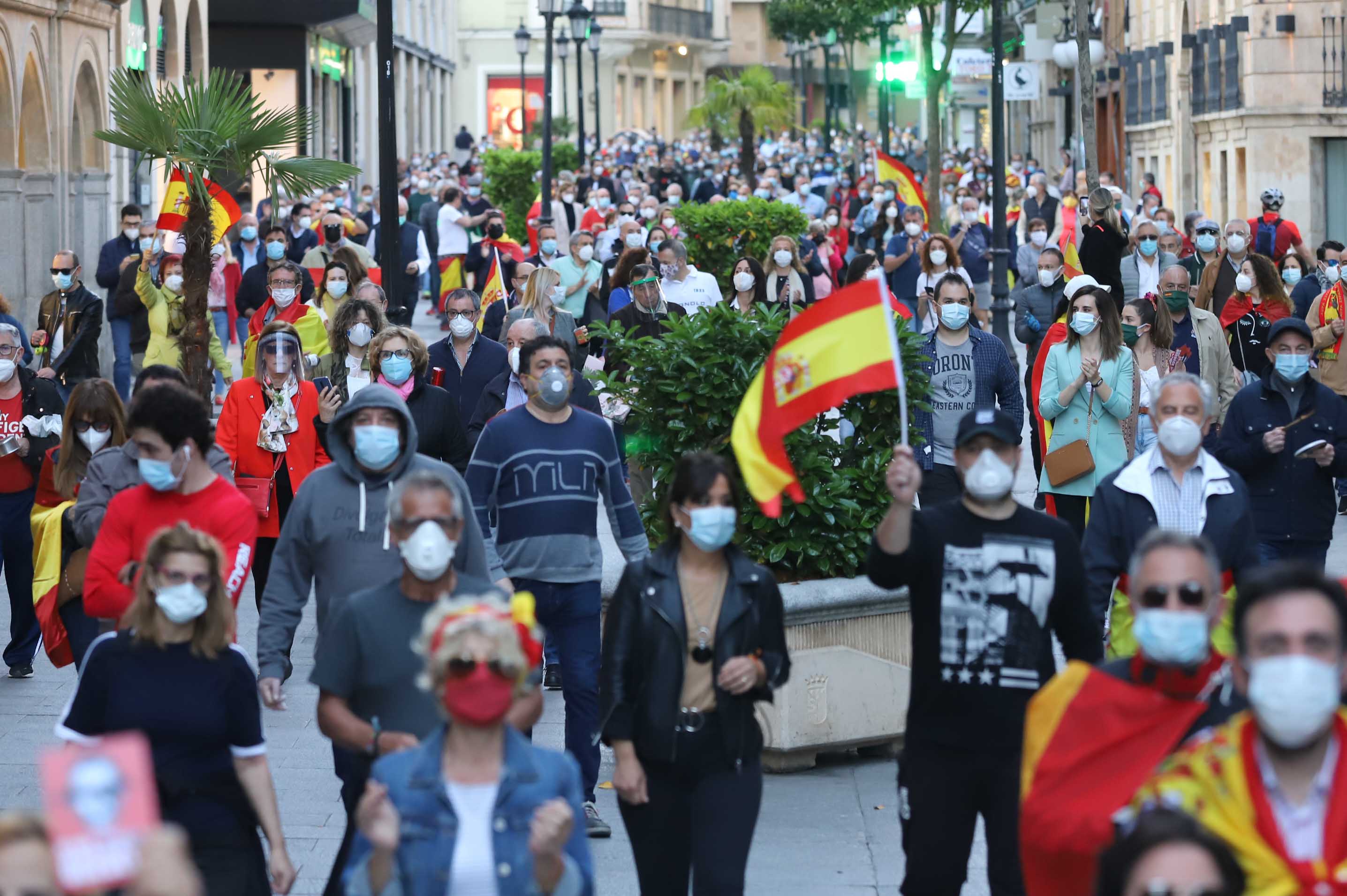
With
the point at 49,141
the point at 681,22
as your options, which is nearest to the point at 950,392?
the point at 49,141

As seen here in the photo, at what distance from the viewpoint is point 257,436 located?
922cm

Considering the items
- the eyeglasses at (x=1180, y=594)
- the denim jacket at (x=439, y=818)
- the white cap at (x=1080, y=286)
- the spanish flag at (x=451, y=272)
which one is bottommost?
the denim jacket at (x=439, y=818)

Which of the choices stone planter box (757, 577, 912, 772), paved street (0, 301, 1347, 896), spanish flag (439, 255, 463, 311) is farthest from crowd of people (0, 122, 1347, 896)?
spanish flag (439, 255, 463, 311)

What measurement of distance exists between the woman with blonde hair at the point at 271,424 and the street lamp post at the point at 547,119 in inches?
642

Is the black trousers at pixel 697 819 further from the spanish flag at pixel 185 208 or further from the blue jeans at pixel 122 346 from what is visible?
the blue jeans at pixel 122 346

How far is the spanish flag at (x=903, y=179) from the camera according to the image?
20.4m

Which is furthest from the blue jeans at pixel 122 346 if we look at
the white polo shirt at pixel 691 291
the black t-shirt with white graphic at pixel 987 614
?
the black t-shirt with white graphic at pixel 987 614

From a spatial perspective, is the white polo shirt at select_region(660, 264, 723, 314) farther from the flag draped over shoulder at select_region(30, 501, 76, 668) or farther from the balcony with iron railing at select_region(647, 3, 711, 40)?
the balcony with iron railing at select_region(647, 3, 711, 40)

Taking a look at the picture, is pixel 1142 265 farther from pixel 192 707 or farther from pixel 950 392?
pixel 192 707

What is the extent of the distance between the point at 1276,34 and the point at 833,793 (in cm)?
2745

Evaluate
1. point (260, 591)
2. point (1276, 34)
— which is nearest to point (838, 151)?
point (1276, 34)

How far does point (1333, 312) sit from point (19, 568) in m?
8.08

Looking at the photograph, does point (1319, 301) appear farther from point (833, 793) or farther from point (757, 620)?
point (757, 620)

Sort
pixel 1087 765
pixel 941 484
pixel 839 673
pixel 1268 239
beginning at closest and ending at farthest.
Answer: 1. pixel 1087 765
2. pixel 839 673
3. pixel 941 484
4. pixel 1268 239
